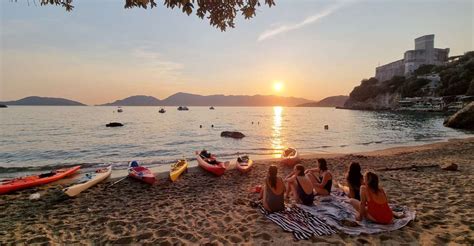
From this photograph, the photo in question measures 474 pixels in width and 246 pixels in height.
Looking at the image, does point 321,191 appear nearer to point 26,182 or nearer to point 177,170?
point 177,170

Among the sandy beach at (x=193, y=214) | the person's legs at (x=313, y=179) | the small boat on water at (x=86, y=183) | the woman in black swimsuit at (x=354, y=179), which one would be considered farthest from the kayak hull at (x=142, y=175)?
the woman in black swimsuit at (x=354, y=179)

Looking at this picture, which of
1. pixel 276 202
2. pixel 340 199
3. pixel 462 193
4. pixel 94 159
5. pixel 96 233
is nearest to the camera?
pixel 96 233

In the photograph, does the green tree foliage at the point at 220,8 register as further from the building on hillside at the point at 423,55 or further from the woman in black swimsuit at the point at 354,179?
the building on hillside at the point at 423,55

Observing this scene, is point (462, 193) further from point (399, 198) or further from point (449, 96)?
point (449, 96)

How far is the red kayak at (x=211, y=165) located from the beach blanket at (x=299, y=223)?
6.31m

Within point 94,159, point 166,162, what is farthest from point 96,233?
point 94,159

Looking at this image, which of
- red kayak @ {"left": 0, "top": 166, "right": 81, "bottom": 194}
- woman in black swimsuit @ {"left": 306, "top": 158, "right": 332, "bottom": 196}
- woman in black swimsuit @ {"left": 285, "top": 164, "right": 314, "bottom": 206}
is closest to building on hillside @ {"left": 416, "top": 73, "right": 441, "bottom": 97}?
woman in black swimsuit @ {"left": 306, "top": 158, "right": 332, "bottom": 196}

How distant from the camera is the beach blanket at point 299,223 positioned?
5.97 meters

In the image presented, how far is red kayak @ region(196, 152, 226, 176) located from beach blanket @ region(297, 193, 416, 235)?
6252 mm

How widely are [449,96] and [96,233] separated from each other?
4000 inches

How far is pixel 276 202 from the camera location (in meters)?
7.20

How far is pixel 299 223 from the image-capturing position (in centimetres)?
641

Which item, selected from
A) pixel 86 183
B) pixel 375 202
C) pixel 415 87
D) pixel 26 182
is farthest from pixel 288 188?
pixel 415 87

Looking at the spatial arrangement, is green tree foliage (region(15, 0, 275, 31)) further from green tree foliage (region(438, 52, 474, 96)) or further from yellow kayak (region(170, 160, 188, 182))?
green tree foliage (region(438, 52, 474, 96))
